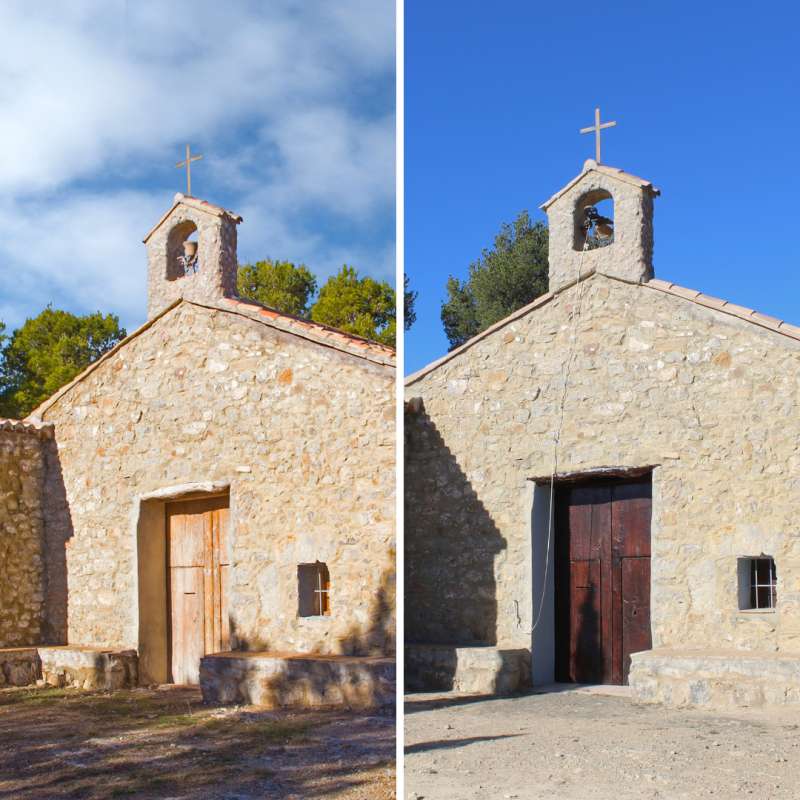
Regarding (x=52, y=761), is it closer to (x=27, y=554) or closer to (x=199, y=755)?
(x=199, y=755)

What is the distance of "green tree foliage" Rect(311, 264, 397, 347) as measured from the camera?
11.1 metres

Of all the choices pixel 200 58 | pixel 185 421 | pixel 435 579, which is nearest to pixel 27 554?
pixel 185 421

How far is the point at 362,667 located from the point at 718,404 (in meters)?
2.70

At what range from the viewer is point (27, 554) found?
275 inches

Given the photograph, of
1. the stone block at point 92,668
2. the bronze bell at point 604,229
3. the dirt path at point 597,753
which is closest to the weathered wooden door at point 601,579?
the dirt path at point 597,753

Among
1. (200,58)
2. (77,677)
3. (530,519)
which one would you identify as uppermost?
(200,58)

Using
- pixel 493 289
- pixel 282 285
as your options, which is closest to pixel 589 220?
pixel 493 289

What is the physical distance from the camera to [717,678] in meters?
5.45

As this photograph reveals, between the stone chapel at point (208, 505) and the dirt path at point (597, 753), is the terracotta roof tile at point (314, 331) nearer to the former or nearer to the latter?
the stone chapel at point (208, 505)

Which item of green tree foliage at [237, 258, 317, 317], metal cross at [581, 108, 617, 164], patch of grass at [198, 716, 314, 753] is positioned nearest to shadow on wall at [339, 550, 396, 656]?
patch of grass at [198, 716, 314, 753]

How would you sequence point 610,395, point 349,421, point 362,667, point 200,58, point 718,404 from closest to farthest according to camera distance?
1. point 200,58
2. point 362,667
3. point 349,421
4. point 718,404
5. point 610,395

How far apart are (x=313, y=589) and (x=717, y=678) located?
7.48ft

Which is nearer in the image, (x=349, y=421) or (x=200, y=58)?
(x=200, y=58)

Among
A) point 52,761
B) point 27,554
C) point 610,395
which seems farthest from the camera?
point 27,554
